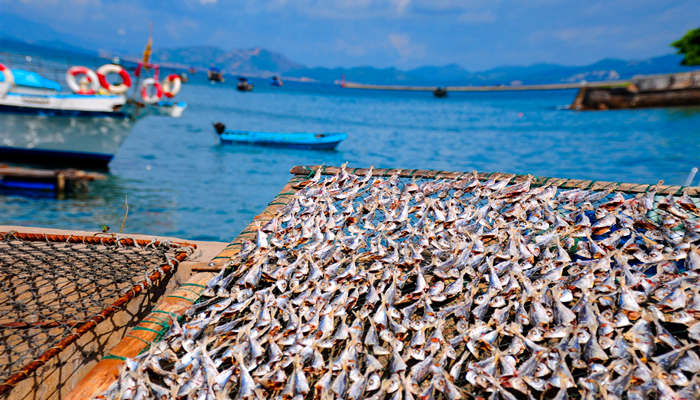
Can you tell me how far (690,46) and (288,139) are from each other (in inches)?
2274

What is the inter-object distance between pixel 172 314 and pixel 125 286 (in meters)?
1.17

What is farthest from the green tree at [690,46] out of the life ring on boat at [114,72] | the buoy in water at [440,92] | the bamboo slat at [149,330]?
the bamboo slat at [149,330]

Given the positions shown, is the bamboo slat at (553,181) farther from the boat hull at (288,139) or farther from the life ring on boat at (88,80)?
the boat hull at (288,139)

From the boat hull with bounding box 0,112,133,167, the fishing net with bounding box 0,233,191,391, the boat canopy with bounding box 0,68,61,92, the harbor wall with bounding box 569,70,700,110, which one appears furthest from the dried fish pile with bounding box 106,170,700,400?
the harbor wall with bounding box 569,70,700,110

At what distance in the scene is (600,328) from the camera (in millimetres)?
2414

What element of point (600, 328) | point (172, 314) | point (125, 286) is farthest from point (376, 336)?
point (125, 286)

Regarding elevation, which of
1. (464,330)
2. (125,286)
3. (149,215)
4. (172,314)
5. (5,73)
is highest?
(5,73)

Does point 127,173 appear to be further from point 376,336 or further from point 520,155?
point 520,155

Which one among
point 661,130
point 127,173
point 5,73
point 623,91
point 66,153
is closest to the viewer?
point 5,73

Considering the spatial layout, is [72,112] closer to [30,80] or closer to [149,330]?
[30,80]

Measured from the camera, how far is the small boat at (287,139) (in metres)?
29.9

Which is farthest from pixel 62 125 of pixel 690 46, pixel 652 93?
pixel 690 46

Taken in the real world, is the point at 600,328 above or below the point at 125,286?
above

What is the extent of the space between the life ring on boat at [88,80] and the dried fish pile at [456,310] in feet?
68.5
